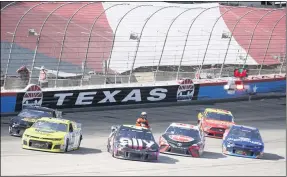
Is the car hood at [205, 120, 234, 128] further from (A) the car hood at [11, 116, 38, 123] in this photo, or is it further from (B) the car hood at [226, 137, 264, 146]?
(A) the car hood at [11, 116, 38, 123]

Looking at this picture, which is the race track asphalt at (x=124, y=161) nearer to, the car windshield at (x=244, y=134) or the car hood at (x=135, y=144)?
the car hood at (x=135, y=144)

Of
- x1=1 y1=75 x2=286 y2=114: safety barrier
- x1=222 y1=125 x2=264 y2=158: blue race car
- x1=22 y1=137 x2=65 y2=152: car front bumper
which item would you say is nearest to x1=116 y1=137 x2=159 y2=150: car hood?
x1=22 y1=137 x2=65 y2=152: car front bumper

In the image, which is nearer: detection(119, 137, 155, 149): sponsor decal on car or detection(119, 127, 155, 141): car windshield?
detection(119, 137, 155, 149): sponsor decal on car

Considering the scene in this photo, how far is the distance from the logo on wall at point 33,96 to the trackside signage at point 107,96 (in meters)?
0.32

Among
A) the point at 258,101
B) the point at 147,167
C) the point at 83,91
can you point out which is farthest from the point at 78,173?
the point at 258,101

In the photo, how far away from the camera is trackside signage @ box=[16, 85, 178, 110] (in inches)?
1286

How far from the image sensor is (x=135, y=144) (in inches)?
894

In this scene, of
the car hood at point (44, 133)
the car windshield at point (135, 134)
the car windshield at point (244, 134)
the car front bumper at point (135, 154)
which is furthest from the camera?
the car windshield at point (244, 134)

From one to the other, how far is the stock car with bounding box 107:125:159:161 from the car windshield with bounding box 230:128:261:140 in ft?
12.5

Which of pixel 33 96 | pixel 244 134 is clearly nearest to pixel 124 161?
pixel 244 134

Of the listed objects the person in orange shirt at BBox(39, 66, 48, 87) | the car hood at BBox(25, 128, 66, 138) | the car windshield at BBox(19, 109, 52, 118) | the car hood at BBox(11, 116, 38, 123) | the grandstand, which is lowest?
the car hood at BBox(25, 128, 66, 138)

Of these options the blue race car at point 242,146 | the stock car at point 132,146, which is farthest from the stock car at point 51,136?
the blue race car at point 242,146

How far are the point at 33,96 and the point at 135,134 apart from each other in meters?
8.97

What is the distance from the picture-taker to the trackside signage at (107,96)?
32.7 metres
